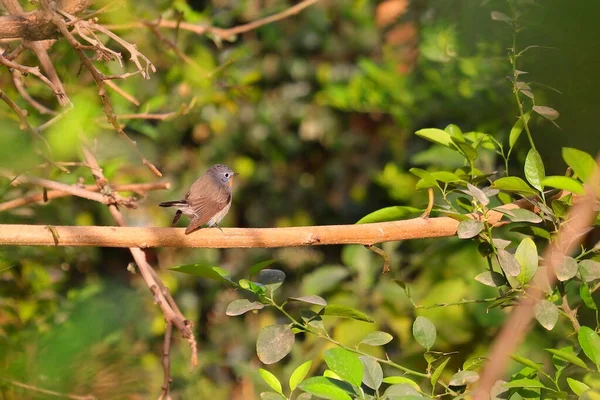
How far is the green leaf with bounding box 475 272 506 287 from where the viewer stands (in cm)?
131

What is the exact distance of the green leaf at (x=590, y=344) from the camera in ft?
3.35

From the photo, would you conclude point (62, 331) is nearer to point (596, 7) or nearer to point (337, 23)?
point (596, 7)

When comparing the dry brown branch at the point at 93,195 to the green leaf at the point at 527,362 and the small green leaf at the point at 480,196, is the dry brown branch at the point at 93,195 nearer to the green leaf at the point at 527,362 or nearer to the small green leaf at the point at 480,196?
the small green leaf at the point at 480,196

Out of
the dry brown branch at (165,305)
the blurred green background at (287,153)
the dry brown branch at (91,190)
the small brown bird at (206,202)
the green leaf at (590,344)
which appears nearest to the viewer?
the blurred green background at (287,153)

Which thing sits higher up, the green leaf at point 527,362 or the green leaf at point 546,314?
the green leaf at point 527,362

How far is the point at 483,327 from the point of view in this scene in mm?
2293

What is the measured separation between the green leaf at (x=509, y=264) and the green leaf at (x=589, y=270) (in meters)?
0.11

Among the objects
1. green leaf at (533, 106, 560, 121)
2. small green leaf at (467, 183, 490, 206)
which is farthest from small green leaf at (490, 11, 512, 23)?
small green leaf at (467, 183, 490, 206)

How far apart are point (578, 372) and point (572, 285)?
0.27 metres

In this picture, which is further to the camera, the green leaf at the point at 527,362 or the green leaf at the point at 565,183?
the green leaf at the point at 527,362

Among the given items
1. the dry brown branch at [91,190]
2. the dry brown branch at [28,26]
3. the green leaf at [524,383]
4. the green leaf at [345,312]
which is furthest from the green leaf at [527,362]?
the dry brown branch at [91,190]

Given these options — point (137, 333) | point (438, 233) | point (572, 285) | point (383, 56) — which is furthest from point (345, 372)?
point (383, 56)

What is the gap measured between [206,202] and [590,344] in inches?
59.1

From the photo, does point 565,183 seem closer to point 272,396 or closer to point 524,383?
point 524,383
